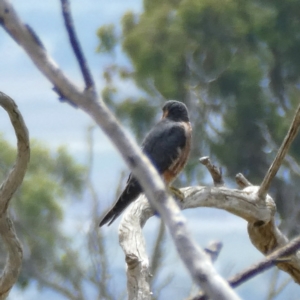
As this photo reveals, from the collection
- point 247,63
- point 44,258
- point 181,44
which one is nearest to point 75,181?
point 44,258

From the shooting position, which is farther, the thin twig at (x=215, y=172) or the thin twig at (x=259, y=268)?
the thin twig at (x=215, y=172)

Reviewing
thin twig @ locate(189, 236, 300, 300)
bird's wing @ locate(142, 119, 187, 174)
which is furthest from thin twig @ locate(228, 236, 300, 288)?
bird's wing @ locate(142, 119, 187, 174)

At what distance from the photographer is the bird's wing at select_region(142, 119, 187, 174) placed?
69.4 inches

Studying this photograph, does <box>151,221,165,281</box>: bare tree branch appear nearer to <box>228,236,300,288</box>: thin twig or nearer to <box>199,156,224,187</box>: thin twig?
<box>199,156,224,187</box>: thin twig

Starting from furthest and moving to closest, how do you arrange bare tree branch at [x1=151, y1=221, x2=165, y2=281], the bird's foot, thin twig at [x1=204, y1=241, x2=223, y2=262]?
bare tree branch at [x1=151, y1=221, x2=165, y2=281] < the bird's foot < thin twig at [x1=204, y1=241, x2=223, y2=262]

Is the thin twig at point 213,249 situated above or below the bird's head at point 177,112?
above

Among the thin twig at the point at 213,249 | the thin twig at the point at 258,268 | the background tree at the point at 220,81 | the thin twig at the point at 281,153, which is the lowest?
the background tree at the point at 220,81

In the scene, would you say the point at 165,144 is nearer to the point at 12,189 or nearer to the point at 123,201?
the point at 123,201

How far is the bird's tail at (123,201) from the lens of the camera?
4.94ft

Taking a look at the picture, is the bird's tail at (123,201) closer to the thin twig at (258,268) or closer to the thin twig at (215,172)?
the thin twig at (215,172)

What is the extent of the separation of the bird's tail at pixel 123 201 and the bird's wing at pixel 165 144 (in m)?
0.21

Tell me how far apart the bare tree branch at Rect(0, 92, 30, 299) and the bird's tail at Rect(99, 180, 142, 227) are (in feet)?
1.39

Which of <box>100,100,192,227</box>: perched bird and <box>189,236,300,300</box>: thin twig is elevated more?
<box>189,236,300,300</box>: thin twig

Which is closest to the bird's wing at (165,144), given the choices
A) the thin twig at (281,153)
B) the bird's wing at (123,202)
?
the bird's wing at (123,202)
